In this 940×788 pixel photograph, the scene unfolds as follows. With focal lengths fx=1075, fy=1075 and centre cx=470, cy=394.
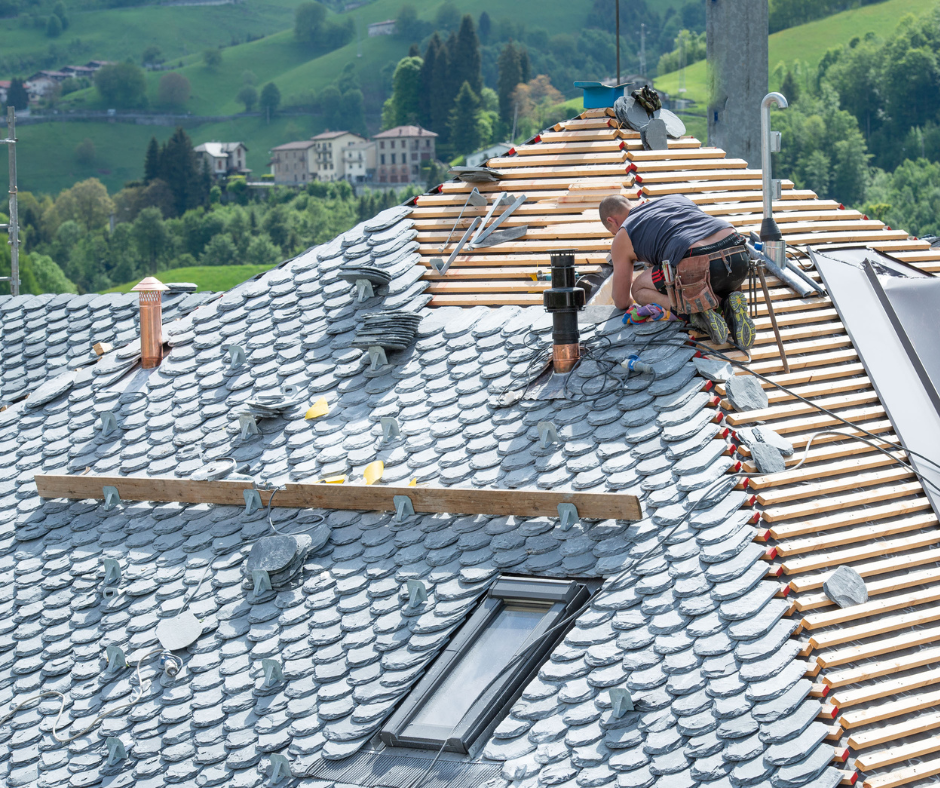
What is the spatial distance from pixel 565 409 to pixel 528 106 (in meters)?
145

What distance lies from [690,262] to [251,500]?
4393 mm

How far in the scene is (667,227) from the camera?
9320 mm

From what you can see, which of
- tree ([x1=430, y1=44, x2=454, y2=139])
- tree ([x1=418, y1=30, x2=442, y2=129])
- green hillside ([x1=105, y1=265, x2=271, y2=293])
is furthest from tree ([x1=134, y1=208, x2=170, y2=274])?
tree ([x1=418, y1=30, x2=442, y2=129])

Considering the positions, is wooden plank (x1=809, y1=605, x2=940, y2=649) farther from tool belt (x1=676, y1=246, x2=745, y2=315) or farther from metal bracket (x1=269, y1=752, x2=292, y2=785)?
metal bracket (x1=269, y1=752, x2=292, y2=785)

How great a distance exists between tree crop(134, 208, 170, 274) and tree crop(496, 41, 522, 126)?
166 feet

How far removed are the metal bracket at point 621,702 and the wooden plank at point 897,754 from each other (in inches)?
56.6

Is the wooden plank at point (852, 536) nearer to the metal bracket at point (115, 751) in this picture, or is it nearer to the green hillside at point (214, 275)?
the metal bracket at point (115, 751)

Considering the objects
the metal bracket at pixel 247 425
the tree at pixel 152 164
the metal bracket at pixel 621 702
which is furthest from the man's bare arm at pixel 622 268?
the tree at pixel 152 164

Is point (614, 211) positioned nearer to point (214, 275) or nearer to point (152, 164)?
point (214, 275)

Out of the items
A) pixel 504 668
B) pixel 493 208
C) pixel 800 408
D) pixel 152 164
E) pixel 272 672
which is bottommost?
pixel 152 164

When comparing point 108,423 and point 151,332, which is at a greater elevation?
point 151,332

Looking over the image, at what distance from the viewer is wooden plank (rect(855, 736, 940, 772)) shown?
6684 millimetres

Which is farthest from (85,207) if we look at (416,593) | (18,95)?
(416,593)

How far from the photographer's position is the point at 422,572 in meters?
8.58
